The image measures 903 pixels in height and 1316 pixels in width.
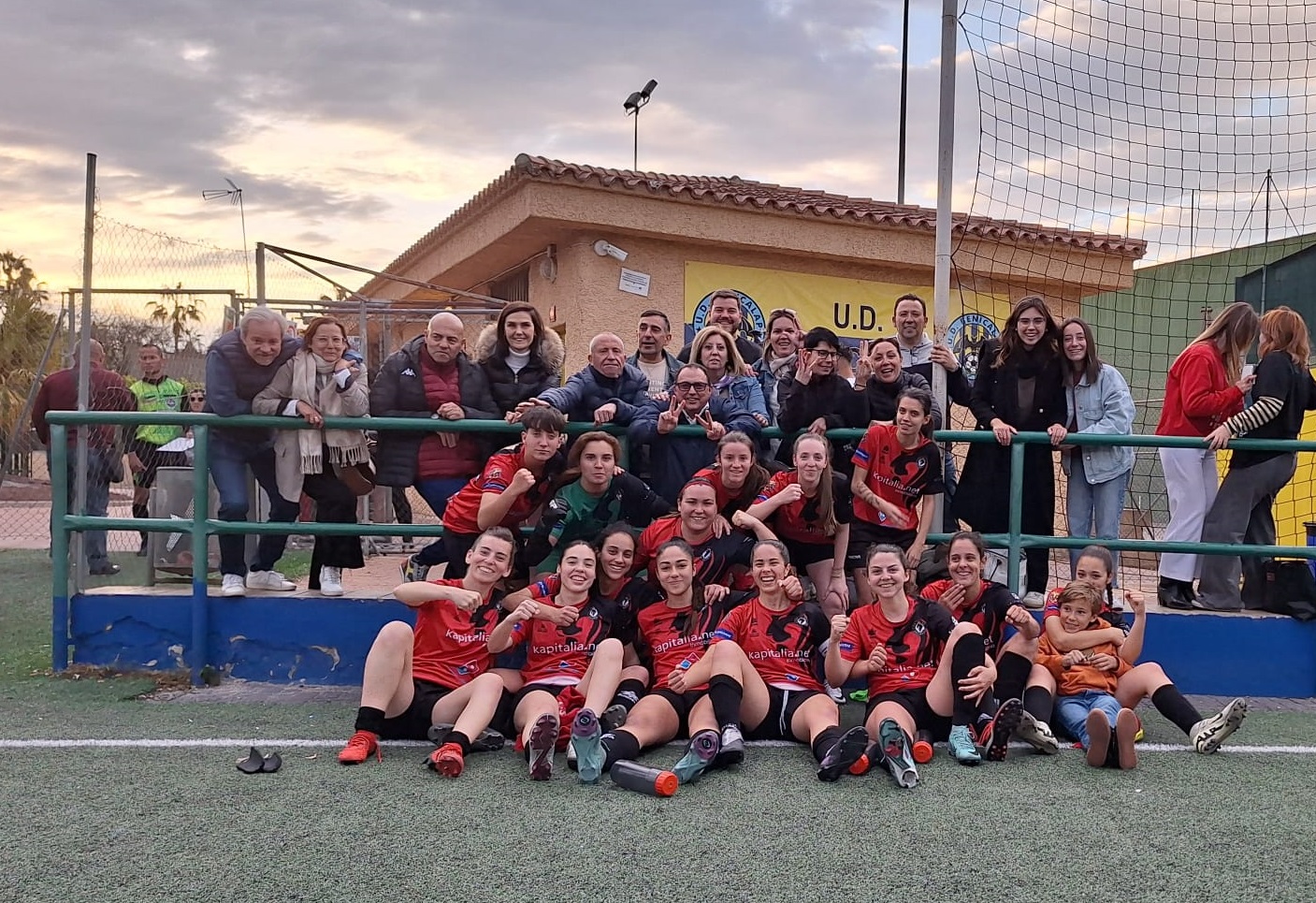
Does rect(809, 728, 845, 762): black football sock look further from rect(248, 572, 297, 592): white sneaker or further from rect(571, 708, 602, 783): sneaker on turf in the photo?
rect(248, 572, 297, 592): white sneaker

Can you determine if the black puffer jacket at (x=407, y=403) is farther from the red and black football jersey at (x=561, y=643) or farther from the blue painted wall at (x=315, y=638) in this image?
the red and black football jersey at (x=561, y=643)

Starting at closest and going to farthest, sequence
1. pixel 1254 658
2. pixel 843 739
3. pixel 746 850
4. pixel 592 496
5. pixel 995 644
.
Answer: pixel 746 850 < pixel 843 739 < pixel 995 644 < pixel 592 496 < pixel 1254 658

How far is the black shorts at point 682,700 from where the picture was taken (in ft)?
13.5

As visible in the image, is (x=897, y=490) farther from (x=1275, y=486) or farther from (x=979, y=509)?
(x=1275, y=486)

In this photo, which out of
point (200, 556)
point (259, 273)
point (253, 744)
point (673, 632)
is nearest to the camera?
point (253, 744)

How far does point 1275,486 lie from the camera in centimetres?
526

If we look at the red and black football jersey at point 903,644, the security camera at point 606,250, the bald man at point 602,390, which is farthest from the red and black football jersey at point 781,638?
the security camera at point 606,250

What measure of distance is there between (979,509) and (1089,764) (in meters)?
1.63

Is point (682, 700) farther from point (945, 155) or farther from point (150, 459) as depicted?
point (150, 459)

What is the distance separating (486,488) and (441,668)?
0.86 meters

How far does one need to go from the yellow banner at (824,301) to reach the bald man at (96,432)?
5.39 meters

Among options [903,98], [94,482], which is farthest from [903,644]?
[903,98]

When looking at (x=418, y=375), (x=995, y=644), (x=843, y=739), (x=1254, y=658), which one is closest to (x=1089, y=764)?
(x=995, y=644)

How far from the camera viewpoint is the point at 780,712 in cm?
423
